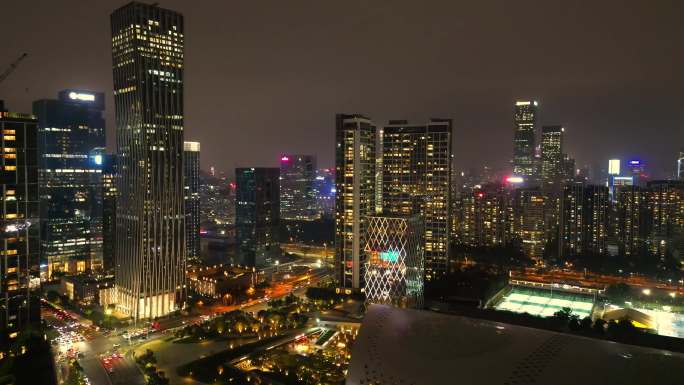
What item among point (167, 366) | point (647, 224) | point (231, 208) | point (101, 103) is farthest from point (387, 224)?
point (231, 208)

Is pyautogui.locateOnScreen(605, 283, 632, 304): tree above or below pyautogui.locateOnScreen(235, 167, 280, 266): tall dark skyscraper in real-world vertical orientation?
below

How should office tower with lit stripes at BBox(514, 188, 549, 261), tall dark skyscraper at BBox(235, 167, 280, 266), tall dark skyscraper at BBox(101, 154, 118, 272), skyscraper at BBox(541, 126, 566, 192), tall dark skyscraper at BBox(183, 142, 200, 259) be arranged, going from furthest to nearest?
1. skyscraper at BBox(541, 126, 566, 192)
2. office tower with lit stripes at BBox(514, 188, 549, 261)
3. tall dark skyscraper at BBox(235, 167, 280, 266)
4. tall dark skyscraper at BBox(183, 142, 200, 259)
5. tall dark skyscraper at BBox(101, 154, 118, 272)

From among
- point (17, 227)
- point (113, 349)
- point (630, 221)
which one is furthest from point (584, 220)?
point (17, 227)

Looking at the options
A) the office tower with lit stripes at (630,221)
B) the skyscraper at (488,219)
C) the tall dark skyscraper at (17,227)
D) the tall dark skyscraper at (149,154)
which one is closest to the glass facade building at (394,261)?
the tall dark skyscraper at (149,154)

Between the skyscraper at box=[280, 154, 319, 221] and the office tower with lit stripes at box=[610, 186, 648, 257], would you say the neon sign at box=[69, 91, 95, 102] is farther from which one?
A: the office tower with lit stripes at box=[610, 186, 648, 257]

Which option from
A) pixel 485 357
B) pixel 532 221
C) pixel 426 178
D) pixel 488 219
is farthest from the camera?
pixel 488 219

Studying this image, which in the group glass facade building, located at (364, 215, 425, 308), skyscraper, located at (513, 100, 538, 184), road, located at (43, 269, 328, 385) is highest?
skyscraper, located at (513, 100, 538, 184)

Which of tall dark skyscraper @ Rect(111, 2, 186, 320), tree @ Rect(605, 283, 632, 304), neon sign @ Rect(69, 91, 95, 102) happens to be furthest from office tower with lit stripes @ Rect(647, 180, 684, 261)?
neon sign @ Rect(69, 91, 95, 102)

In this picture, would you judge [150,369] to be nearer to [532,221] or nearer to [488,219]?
[488,219]
